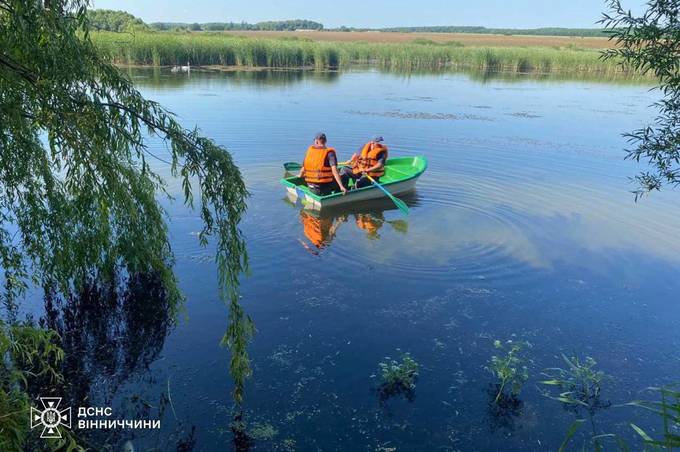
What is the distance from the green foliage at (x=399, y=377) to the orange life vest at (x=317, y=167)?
5939 millimetres

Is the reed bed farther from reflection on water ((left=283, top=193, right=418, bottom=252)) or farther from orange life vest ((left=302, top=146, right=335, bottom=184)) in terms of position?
reflection on water ((left=283, top=193, right=418, bottom=252))

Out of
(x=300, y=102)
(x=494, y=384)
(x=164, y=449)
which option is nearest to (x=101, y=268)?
(x=164, y=449)

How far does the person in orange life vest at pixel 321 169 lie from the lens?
36.4 feet

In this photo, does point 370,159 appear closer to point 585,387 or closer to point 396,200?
point 396,200

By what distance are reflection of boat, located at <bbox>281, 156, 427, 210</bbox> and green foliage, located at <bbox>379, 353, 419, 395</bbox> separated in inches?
221

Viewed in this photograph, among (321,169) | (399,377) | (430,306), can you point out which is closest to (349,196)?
(321,169)

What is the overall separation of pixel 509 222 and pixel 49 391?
9.56m

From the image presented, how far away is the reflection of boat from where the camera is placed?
37.6ft

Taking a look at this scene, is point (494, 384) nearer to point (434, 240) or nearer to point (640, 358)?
point (640, 358)

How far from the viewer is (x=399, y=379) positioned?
6.07 meters

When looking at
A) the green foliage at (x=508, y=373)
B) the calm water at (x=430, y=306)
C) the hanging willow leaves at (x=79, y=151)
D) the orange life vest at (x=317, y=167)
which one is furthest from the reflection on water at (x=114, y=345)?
the orange life vest at (x=317, y=167)

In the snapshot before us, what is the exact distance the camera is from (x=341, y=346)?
6.86 metres

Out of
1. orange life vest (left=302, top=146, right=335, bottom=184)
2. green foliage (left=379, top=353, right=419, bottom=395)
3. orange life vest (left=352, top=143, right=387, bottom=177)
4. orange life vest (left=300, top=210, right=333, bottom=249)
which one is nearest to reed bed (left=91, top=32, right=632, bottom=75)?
orange life vest (left=352, top=143, right=387, bottom=177)

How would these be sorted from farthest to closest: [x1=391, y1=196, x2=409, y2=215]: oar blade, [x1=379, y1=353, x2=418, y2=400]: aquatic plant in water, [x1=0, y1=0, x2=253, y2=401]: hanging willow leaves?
1. [x1=391, y1=196, x2=409, y2=215]: oar blade
2. [x1=379, y1=353, x2=418, y2=400]: aquatic plant in water
3. [x1=0, y1=0, x2=253, y2=401]: hanging willow leaves
